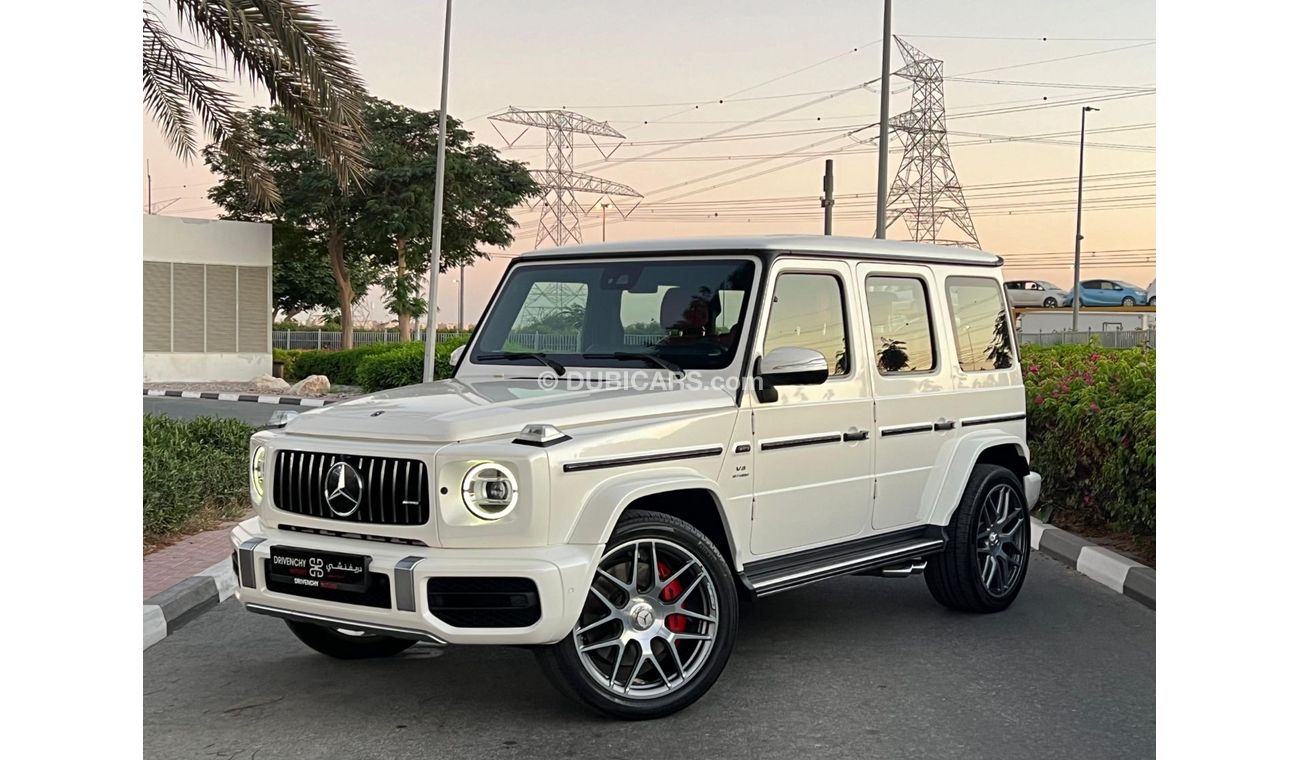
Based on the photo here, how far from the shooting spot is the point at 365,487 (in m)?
5.08

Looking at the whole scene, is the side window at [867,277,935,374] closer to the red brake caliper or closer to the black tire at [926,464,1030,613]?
the black tire at [926,464,1030,613]

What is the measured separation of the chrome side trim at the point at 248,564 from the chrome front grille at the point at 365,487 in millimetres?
196

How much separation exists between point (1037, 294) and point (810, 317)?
56.3 m

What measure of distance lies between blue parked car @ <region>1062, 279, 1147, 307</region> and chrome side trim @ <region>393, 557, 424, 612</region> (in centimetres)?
5651

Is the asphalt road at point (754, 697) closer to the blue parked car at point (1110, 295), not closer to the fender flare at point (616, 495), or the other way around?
the fender flare at point (616, 495)

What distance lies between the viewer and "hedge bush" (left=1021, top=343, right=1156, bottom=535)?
8.62 metres

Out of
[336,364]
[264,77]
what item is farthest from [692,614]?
[336,364]

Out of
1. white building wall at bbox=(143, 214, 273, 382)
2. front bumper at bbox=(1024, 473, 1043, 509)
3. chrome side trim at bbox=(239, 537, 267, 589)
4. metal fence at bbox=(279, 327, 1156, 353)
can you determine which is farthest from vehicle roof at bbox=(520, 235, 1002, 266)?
white building wall at bbox=(143, 214, 273, 382)

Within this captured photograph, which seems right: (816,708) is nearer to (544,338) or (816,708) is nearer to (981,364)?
(544,338)

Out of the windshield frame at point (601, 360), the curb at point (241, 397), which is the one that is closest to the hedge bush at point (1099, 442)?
the windshield frame at point (601, 360)

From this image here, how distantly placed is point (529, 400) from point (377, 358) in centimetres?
2504

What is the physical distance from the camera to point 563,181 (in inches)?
2089

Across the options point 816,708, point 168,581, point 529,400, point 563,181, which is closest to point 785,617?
point 816,708

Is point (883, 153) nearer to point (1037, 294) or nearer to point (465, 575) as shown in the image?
point (465, 575)
